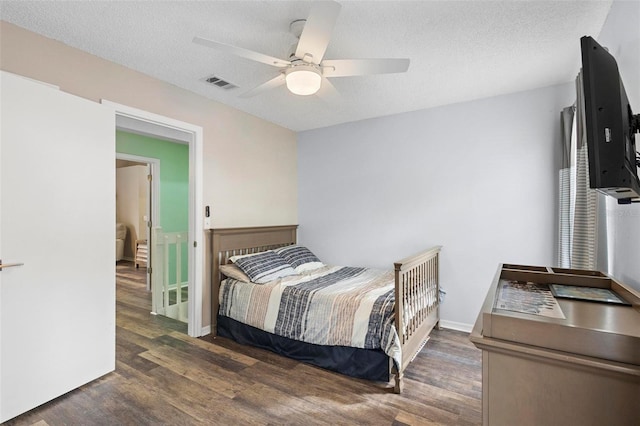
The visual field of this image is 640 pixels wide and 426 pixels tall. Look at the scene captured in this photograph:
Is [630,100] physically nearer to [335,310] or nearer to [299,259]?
[335,310]

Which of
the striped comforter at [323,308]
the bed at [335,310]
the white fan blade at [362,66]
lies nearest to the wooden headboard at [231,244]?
the bed at [335,310]

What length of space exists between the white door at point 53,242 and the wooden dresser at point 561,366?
2396mm

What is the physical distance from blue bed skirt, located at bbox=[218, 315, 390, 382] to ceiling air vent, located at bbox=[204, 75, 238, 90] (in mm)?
2183

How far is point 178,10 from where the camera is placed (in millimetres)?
1746

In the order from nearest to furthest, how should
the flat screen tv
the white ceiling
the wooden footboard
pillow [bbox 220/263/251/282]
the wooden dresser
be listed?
the wooden dresser → the flat screen tv → the white ceiling → the wooden footboard → pillow [bbox 220/263/251/282]

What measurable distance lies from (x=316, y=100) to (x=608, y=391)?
293 centimetres

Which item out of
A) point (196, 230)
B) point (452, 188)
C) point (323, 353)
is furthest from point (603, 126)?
point (196, 230)

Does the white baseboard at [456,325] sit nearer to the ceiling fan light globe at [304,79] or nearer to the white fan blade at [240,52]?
the ceiling fan light globe at [304,79]

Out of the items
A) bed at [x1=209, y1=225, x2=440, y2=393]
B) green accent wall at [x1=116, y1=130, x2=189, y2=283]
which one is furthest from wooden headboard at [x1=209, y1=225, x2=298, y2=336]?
green accent wall at [x1=116, y1=130, x2=189, y2=283]

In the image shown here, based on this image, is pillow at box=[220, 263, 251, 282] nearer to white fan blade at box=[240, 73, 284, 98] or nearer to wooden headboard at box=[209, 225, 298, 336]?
wooden headboard at box=[209, 225, 298, 336]

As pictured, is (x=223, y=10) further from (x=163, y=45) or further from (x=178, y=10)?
(x=163, y=45)

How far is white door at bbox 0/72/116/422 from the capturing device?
1.75 metres

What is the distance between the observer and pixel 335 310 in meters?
2.38

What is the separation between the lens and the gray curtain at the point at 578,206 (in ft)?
6.28
